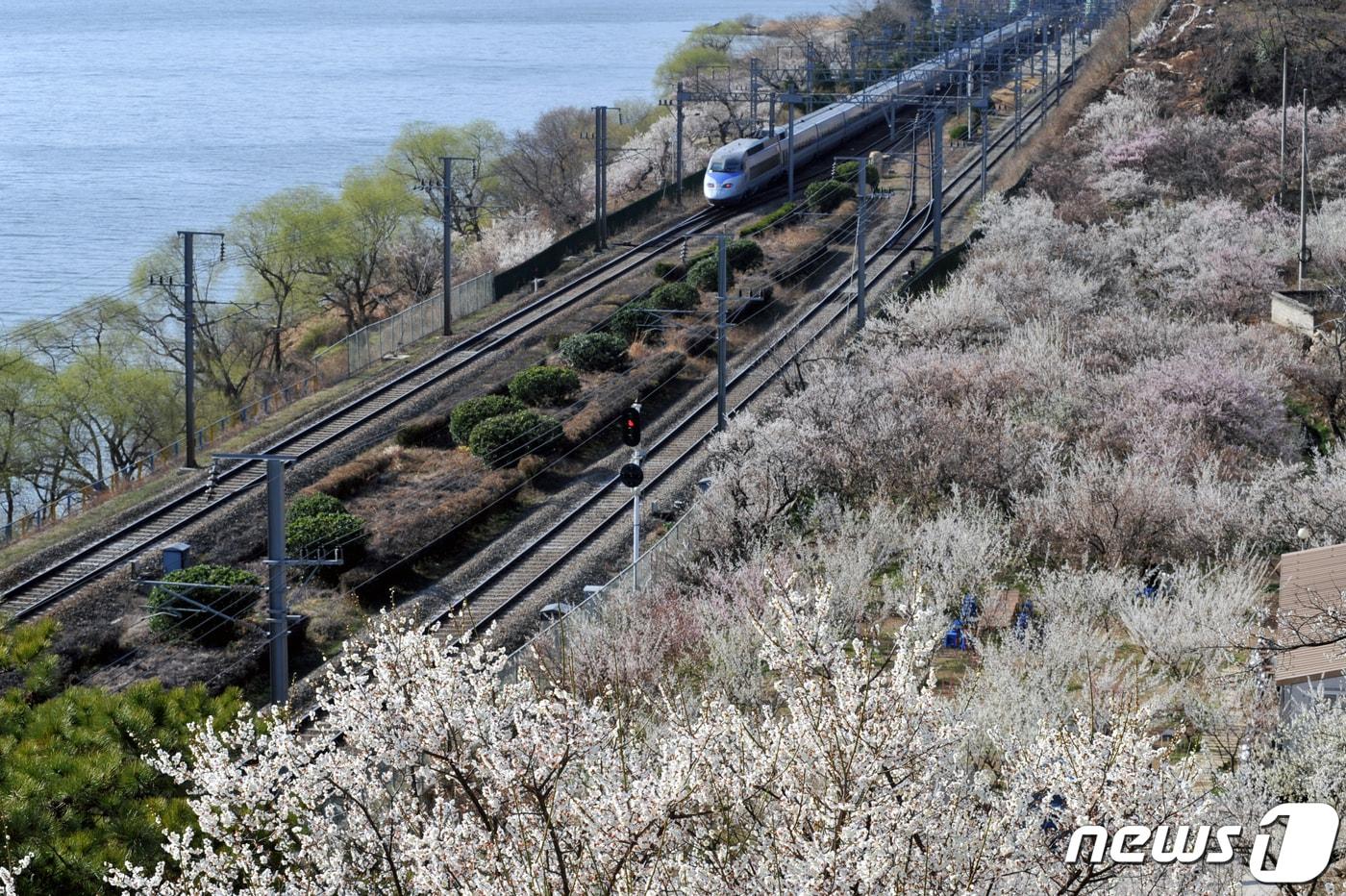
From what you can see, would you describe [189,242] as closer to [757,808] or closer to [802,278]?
[802,278]

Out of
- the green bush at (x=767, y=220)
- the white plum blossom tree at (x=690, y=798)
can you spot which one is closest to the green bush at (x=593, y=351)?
the green bush at (x=767, y=220)

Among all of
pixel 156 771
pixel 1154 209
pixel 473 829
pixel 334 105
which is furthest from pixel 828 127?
pixel 334 105

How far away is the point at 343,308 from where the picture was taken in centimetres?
5759

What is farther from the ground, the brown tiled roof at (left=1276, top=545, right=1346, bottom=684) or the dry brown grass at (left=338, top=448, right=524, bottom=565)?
the brown tiled roof at (left=1276, top=545, right=1346, bottom=684)

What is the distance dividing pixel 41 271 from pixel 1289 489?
55.3 m

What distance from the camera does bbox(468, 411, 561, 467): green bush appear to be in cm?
3116

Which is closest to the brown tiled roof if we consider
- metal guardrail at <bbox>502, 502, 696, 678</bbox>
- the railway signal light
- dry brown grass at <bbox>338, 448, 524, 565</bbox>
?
metal guardrail at <bbox>502, 502, 696, 678</bbox>

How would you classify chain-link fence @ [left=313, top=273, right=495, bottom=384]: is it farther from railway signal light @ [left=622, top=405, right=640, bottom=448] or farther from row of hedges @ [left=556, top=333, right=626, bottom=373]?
railway signal light @ [left=622, top=405, right=640, bottom=448]

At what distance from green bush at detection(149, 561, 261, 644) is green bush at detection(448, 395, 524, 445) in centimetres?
894

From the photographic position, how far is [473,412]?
32.6 metres

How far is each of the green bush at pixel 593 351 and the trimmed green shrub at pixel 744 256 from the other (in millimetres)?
7199

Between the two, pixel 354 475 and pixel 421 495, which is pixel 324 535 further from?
pixel 354 475

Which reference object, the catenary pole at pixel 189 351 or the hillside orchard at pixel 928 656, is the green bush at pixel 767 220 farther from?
the catenary pole at pixel 189 351

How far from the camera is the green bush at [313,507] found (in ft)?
88.3
